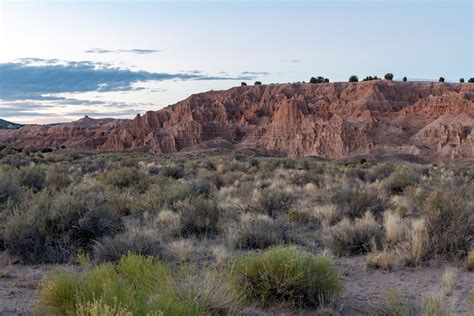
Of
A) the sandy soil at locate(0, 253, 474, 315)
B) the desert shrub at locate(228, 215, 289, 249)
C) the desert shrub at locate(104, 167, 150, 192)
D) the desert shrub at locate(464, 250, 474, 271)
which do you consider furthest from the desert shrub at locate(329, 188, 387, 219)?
the desert shrub at locate(104, 167, 150, 192)

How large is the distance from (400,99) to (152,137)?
152 feet

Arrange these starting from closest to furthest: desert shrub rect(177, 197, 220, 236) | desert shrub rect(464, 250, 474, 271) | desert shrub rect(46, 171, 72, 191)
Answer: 1. desert shrub rect(464, 250, 474, 271)
2. desert shrub rect(177, 197, 220, 236)
3. desert shrub rect(46, 171, 72, 191)

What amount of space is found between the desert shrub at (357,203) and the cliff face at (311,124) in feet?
195

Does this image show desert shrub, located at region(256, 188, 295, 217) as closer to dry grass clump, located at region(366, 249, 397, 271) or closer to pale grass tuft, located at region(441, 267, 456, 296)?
dry grass clump, located at region(366, 249, 397, 271)

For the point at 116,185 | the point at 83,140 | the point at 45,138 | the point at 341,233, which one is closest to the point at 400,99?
the point at 83,140

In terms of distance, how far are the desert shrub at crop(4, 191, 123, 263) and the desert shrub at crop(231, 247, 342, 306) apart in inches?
137

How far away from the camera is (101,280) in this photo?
523 centimetres

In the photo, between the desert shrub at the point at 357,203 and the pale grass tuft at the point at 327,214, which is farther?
the desert shrub at the point at 357,203

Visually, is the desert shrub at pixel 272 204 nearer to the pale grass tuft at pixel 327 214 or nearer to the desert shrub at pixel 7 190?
the pale grass tuft at pixel 327 214

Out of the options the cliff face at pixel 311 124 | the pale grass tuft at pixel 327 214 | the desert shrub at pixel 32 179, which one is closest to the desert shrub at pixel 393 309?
the pale grass tuft at pixel 327 214

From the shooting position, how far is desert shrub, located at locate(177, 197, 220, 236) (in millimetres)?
11311

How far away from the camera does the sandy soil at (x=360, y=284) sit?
646 centimetres

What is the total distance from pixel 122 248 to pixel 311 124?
8036 cm

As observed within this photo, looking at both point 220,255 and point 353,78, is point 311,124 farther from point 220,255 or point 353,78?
point 220,255
